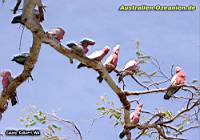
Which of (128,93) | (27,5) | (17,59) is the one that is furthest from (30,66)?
(128,93)

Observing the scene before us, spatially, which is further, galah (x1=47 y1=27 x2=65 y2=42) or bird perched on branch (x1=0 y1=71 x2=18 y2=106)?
bird perched on branch (x1=0 y1=71 x2=18 y2=106)

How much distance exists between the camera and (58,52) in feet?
9.95

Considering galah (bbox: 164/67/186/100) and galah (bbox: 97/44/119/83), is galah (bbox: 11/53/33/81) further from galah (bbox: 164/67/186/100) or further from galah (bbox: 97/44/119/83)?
galah (bbox: 164/67/186/100)

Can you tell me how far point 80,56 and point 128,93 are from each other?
A: 0.55 metres

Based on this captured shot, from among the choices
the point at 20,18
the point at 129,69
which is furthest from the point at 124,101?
the point at 20,18

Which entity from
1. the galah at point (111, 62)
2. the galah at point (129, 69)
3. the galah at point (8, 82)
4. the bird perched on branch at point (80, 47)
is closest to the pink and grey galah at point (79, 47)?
the bird perched on branch at point (80, 47)

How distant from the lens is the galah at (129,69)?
11.7 feet

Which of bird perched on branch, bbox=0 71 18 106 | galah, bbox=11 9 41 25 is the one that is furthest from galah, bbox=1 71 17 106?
galah, bbox=11 9 41 25

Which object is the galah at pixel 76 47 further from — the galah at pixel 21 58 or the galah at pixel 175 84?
the galah at pixel 175 84

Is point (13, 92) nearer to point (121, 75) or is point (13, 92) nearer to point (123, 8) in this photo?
point (121, 75)

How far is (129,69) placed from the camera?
3.67m

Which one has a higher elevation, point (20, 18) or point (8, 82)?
point (20, 18)

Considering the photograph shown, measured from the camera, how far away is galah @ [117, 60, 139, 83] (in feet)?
11.7

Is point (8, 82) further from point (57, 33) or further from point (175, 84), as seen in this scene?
point (175, 84)
